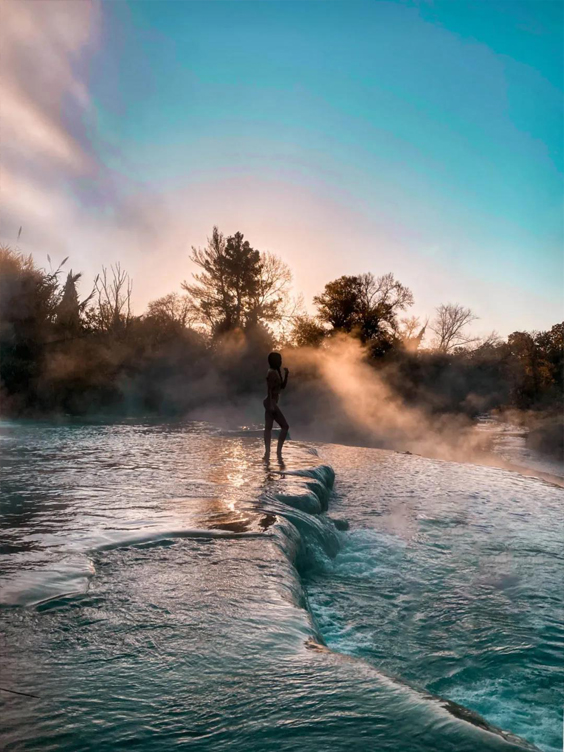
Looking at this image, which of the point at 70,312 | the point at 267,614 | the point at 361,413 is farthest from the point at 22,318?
the point at 267,614

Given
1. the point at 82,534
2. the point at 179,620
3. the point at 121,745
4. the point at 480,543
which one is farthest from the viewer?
the point at 480,543

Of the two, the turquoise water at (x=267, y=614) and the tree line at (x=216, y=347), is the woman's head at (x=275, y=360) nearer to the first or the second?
the turquoise water at (x=267, y=614)

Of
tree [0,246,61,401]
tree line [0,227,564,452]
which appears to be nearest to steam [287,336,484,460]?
tree line [0,227,564,452]

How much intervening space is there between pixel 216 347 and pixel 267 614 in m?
24.2

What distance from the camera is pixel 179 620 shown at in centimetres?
285

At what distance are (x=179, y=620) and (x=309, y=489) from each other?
12.6 ft

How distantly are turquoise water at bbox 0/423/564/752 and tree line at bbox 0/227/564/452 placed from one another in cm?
1308

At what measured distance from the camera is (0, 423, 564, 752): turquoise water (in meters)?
2.05

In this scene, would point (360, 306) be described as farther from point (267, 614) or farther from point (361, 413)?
point (267, 614)

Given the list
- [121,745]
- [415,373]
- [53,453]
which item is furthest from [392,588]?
[415,373]

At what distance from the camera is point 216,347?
26891mm

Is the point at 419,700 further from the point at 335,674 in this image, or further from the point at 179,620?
the point at 179,620

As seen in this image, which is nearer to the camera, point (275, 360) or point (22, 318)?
point (275, 360)

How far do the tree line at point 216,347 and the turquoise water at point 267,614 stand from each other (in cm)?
1308
